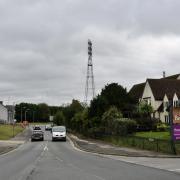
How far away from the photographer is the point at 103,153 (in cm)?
4294

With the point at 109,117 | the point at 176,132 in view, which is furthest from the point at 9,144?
the point at 176,132

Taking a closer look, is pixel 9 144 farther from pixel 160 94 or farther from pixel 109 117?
pixel 160 94

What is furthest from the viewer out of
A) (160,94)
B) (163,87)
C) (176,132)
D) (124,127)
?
(163,87)

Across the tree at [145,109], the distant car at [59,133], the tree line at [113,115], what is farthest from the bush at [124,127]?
the tree at [145,109]

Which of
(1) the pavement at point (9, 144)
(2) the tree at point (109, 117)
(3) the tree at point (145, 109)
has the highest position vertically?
(3) the tree at point (145, 109)

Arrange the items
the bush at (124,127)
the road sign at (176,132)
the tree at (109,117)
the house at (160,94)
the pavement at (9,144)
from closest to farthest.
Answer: the road sign at (176,132) → the pavement at (9,144) → the bush at (124,127) → the tree at (109,117) → the house at (160,94)

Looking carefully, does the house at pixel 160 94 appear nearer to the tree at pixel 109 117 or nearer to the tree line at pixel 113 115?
the tree line at pixel 113 115

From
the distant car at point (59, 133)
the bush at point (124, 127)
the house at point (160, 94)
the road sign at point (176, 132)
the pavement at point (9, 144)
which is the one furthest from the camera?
the house at point (160, 94)

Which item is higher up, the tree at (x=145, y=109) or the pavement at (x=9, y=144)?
the tree at (x=145, y=109)

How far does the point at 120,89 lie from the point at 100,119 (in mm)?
15464

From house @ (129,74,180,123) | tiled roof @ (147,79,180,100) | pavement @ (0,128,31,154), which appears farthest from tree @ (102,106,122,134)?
tiled roof @ (147,79,180,100)

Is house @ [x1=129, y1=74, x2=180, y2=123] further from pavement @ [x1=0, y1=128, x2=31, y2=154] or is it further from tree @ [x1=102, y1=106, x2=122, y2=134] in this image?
pavement @ [x1=0, y1=128, x2=31, y2=154]

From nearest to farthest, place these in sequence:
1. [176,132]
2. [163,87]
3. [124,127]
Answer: [176,132], [124,127], [163,87]

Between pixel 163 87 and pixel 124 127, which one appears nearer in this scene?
pixel 124 127
